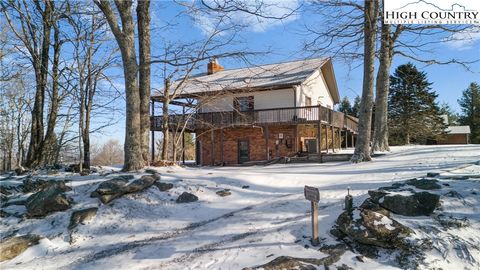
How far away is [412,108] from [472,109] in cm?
1813

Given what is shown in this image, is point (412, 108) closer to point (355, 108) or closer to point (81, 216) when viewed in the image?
point (355, 108)

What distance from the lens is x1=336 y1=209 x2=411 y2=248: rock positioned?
14.6 ft

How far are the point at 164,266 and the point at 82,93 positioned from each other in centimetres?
983

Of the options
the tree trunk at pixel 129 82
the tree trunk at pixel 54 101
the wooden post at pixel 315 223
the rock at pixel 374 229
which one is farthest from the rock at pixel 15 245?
the tree trunk at pixel 54 101

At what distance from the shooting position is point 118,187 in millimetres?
6828

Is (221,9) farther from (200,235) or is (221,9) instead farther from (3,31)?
(3,31)

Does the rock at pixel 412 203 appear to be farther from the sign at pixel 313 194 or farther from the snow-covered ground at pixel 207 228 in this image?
the sign at pixel 313 194

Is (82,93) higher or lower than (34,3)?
lower

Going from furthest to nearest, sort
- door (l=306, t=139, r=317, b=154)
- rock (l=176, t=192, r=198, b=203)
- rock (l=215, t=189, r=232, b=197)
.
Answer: door (l=306, t=139, r=317, b=154)
rock (l=215, t=189, r=232, b=197)
rock (l=176, t=192, r=198, b=203)

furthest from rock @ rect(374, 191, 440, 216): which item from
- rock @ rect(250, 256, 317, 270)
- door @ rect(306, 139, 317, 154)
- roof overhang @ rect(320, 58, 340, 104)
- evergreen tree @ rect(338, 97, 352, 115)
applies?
evergreen tree @ rect(338, 97, 352, 115)

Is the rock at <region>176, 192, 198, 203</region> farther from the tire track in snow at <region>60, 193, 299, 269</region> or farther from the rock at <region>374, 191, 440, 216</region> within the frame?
the rock at <region>374, 191, 440, 216</region>

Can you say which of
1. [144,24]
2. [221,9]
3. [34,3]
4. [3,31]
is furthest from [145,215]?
[3,31]

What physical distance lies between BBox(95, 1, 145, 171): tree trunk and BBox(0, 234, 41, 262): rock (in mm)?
3265

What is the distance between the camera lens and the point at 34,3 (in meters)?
12.6
